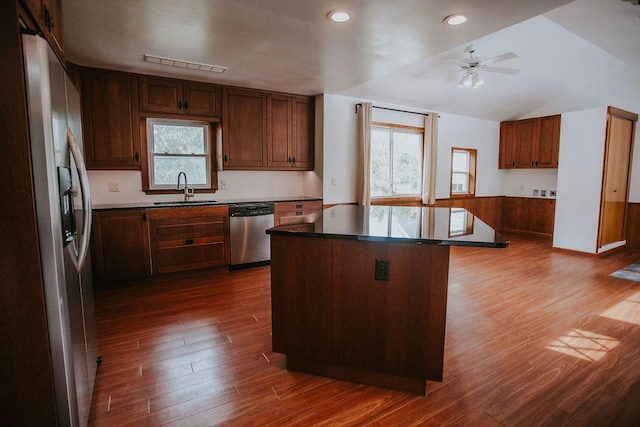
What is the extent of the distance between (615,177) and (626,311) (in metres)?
3.33

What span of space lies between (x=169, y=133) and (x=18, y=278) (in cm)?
352

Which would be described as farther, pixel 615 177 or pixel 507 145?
pixel 507 145

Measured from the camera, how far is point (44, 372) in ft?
3.85

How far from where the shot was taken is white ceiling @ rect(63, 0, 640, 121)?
2.33 metres

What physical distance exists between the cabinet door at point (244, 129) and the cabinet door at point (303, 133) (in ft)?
1.66

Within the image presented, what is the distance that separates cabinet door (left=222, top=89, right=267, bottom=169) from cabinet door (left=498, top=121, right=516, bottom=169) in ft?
18.6

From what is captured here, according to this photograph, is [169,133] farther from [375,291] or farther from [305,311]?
[375,291]

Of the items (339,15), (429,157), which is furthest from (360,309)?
(429,157)

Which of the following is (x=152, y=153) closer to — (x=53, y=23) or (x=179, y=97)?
(x=179, y=97)

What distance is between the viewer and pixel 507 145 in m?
7.29

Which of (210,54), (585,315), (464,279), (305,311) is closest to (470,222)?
(305,311)

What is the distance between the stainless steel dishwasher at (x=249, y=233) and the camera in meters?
4.19

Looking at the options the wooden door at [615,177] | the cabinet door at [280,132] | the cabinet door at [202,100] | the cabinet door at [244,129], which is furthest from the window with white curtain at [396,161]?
the wooden door at [615,177]

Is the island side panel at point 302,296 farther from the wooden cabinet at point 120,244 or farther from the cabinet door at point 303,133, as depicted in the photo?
the cabinet door at point 303,133
